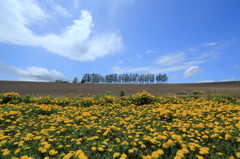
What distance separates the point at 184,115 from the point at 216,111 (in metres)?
2.01

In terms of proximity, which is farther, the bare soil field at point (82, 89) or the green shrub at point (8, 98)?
the bare soil field at point (82, 89)

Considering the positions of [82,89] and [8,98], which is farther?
[82,89]

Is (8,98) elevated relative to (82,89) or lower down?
lower down

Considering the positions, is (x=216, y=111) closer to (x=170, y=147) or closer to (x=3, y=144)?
(x=170, y=147)

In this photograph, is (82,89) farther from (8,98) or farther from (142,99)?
(142,99)

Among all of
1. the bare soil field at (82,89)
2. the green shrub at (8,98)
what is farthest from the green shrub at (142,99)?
the green shrub at (8,98)

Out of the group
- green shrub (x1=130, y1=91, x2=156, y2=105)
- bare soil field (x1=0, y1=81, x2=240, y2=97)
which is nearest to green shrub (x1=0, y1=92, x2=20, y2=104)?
bare soil field (x1=0, y1=81, x2=240, y2=97)

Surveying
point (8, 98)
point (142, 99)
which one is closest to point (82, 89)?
point (8, 98)

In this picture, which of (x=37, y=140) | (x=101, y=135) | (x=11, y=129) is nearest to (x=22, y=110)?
(x=11, y=129)

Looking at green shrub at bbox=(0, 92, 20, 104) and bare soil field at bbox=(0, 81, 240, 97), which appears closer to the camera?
green shrub at bbox=(0, 92, 20, 104)

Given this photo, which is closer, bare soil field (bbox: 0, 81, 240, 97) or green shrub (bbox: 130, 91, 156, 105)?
green shrub (bbox: 130, 91, 156, 105)

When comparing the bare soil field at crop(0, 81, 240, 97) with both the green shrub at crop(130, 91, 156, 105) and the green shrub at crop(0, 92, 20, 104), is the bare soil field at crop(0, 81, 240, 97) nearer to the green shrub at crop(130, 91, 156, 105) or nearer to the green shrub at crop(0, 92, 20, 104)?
the green shrub at crop(130, 91, 156, 105)

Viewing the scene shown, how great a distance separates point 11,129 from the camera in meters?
4.44

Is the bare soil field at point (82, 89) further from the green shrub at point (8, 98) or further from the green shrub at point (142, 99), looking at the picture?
the green shrub at point (8, 98)
